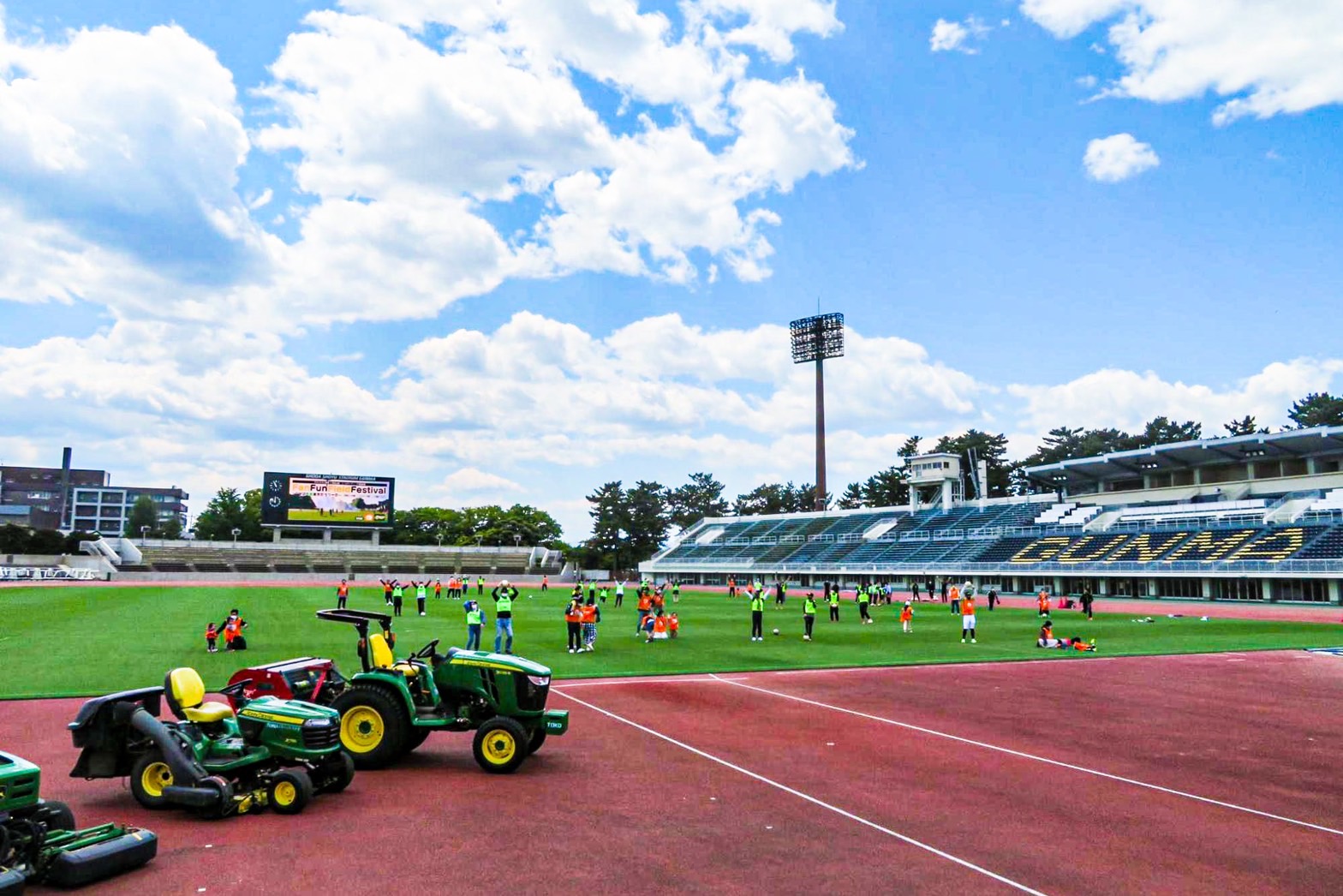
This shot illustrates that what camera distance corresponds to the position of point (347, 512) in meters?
95.4

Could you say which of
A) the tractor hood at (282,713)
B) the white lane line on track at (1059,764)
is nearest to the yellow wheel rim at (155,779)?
the tractor hood at (282,713)

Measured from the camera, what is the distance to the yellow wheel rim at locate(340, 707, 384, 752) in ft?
36.0

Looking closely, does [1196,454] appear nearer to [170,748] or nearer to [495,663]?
[495,663]

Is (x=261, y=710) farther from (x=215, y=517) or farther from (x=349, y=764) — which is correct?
(x=215, y=517)

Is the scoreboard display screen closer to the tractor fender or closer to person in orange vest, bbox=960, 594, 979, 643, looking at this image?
person in orange vest, bbox=960, 594, 979, 643

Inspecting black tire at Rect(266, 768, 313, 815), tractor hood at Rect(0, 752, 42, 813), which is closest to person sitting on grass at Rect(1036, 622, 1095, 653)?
black tire at Rect(266, 768, 313, 815)

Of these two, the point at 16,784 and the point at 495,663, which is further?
the point at 495,663

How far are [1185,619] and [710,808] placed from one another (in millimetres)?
38550

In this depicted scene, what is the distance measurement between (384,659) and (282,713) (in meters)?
2.08

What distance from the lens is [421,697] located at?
→ 11.5 meters

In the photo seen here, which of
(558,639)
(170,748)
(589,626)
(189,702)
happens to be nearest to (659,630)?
(589,626)

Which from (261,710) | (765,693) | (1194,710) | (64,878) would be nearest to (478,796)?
(261,710)

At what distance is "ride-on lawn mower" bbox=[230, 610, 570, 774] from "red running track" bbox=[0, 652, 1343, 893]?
36 cm

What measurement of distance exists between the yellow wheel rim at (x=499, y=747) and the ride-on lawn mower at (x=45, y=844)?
4101mm
